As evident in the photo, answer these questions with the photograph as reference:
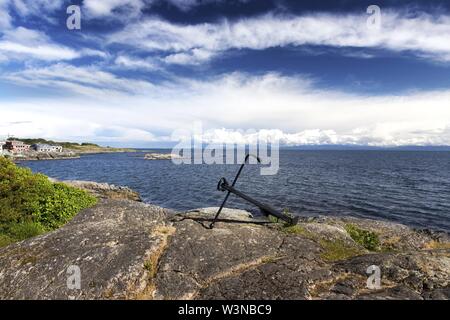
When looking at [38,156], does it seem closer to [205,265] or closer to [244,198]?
[244,198]

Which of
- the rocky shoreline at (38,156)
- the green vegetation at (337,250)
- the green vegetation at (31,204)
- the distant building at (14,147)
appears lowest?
the rocky shoreline at (38,156)

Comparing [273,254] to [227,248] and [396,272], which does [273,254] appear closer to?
[227,248]

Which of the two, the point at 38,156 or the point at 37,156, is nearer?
the point at 37,156

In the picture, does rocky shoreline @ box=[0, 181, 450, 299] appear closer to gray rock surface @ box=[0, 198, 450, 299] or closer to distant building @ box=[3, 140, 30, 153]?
gray rock surface @ box=[0, 198, 450, 299]

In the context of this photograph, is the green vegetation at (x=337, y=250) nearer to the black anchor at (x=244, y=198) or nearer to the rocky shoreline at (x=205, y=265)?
the rocky shoreline at (x=205, y=265)

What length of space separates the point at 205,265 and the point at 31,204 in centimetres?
1151

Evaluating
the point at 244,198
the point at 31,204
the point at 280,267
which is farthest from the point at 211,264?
the point at 31,204

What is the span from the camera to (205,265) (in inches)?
360

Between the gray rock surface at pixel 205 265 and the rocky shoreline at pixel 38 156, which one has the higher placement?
the gray rock surface at pixel 205 265

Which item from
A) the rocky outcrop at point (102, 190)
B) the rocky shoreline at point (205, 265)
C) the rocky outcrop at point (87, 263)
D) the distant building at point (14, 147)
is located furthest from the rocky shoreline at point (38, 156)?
the rocky shoreline at point (205, 265)

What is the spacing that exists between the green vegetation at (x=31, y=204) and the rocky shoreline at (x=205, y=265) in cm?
486

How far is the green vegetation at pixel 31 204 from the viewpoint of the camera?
1446 cm
